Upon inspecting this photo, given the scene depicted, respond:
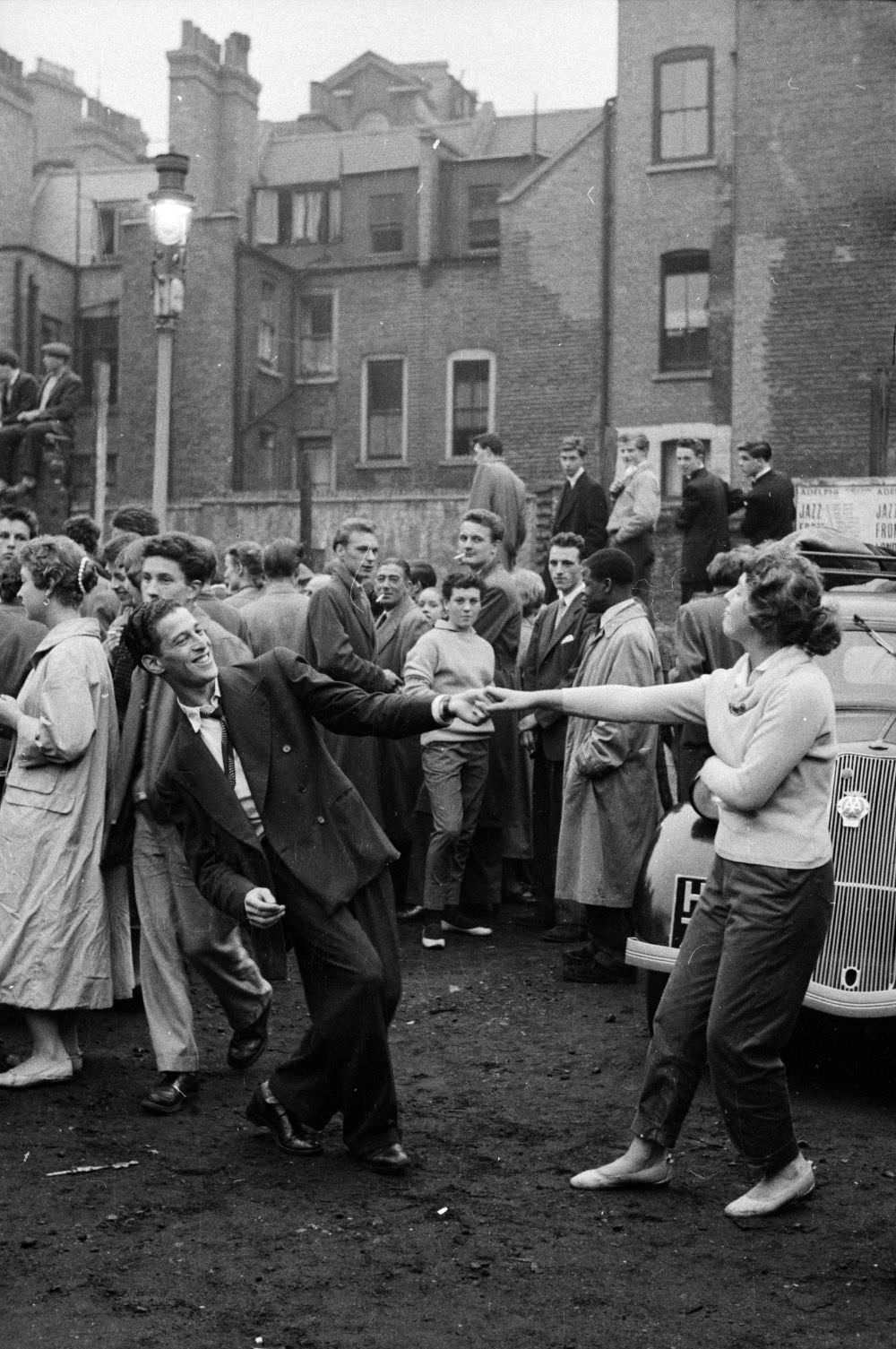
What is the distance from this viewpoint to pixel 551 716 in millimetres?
9297

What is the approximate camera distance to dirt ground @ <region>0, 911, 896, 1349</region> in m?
4.18

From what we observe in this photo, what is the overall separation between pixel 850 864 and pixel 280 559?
15.8ft

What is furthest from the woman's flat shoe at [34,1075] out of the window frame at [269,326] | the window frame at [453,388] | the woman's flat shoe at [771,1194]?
the window frame at [269,326]

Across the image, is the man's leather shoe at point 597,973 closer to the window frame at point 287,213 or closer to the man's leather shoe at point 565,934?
the man's leather shoe at point 565,934

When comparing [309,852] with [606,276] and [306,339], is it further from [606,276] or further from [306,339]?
[306,339]

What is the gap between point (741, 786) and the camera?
191 inches

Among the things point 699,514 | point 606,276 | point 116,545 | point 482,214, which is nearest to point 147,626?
point 116,545

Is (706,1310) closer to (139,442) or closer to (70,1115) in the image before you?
(70,1115)

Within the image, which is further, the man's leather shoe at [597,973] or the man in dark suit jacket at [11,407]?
the man in dark suit jacket at [11,407]

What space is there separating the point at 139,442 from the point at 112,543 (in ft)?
95.9

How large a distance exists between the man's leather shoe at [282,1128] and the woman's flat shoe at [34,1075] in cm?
113

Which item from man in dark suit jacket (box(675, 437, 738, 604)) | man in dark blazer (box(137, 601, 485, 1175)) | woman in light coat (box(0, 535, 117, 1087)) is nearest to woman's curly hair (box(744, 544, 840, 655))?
man in dark blazer (box(137, 601, 485, 1175))

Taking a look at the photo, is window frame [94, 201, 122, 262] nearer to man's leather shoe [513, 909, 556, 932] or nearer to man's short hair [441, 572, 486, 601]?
man's short hair [441, 572, 486, 601]

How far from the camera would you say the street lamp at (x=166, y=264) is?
504 inches
